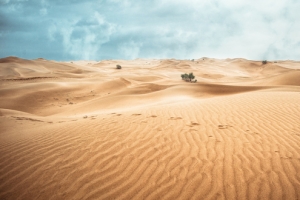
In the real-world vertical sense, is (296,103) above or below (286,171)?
above

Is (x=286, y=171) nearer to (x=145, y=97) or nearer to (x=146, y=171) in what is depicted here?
(x=146, y=171)

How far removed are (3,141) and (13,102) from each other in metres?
9.54

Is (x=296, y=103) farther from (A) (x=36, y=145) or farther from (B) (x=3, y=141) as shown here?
(B) (x=3, y=141)

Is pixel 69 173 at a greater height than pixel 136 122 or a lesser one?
lesser

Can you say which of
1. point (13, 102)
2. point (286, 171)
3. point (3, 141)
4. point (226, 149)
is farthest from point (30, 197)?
point (13, 102)

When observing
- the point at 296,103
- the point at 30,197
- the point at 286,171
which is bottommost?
the point at 30,197

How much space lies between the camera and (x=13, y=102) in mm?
11656

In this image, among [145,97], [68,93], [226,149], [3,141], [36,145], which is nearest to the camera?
[226,149]

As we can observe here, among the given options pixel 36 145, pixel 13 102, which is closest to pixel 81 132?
pixel 36 145

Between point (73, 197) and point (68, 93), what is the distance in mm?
13713

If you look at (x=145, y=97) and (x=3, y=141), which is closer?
(x=3, y=141)

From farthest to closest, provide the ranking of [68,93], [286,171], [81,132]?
1. [68,93]
2. [81,132]
3. [286,171]

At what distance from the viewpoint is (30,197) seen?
2.41m

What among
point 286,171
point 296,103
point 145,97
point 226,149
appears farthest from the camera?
point 145,97
